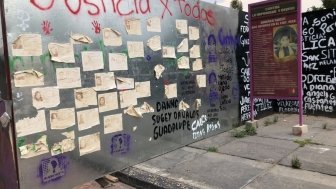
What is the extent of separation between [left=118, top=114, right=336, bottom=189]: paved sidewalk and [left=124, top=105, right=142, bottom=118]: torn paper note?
2.22 feet

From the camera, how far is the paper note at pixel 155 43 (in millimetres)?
4906

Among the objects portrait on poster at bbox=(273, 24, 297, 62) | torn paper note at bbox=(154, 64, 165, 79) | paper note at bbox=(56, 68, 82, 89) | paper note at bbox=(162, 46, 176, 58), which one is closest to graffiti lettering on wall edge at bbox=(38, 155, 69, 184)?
paper note at bbox=(56, 68, 82, 89)

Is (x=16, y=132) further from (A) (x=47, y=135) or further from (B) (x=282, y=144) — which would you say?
(B) (x=282, y=144)

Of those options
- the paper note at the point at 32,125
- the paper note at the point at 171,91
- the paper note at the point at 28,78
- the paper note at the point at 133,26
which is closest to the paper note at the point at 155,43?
the paper note at the point at 133,26

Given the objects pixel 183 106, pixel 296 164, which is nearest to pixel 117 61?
pixel 183 106

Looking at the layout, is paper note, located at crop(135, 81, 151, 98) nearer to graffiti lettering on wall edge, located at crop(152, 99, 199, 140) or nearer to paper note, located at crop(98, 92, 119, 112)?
graffiti lettering on wall edge, located at crop(152, 99, 199, 140)

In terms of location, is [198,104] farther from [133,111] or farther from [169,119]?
[133,111]

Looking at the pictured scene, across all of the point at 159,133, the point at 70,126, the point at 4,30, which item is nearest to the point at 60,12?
the point at 4,30

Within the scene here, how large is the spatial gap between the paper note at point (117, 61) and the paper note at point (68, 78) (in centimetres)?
49

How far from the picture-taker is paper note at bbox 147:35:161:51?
491 centimetres

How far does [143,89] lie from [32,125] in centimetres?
163

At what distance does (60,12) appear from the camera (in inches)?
153

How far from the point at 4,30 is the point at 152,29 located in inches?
80.1

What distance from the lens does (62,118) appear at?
12.9 ft
